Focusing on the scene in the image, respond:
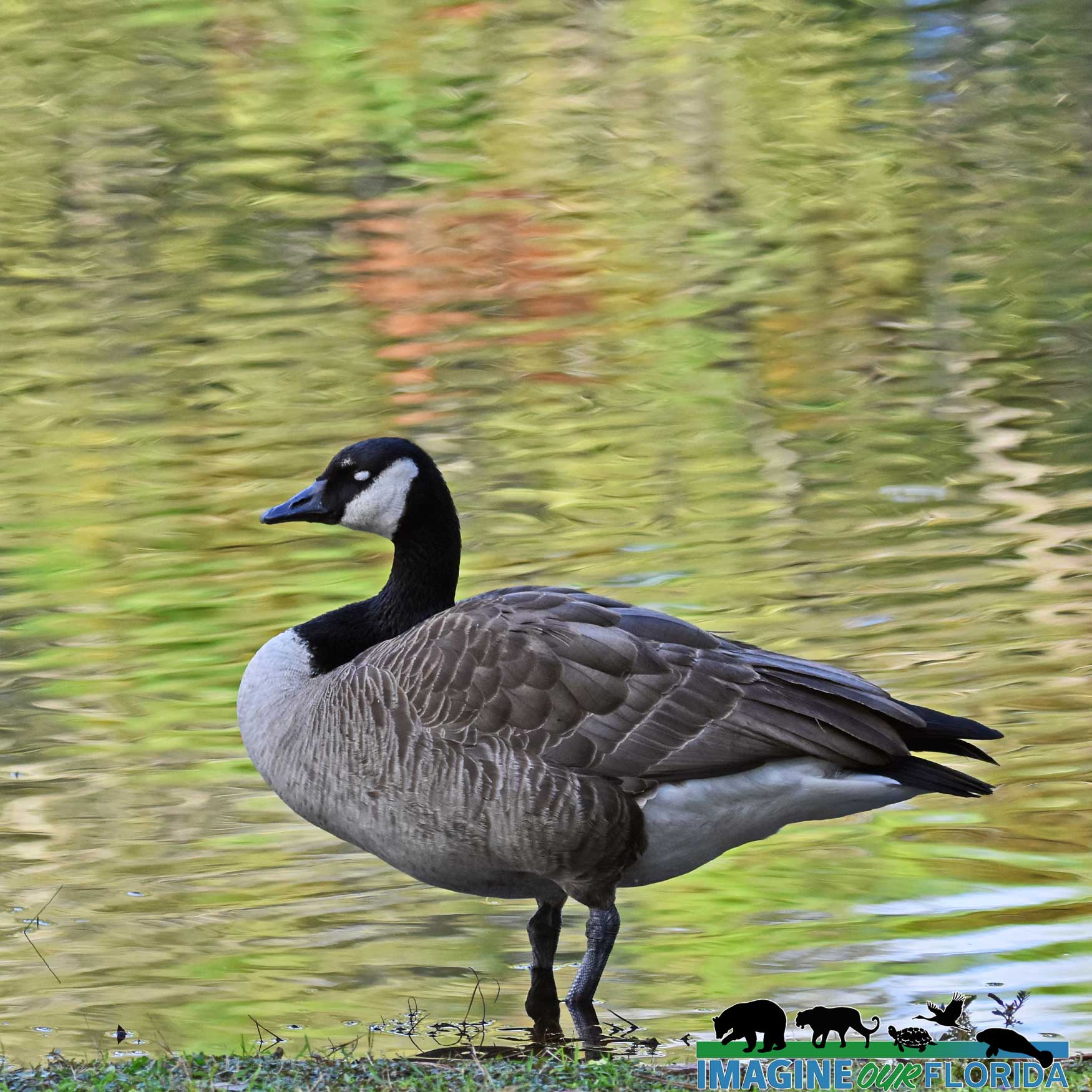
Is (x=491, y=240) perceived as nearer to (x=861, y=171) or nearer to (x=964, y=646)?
(x=861, y=171)

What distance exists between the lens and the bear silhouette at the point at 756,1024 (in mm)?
5594

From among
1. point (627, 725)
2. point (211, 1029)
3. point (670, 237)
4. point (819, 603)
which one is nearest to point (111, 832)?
point (211, 1029)

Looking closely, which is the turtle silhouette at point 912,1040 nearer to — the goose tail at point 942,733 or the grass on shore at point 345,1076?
the grass on shore at point 345,1076

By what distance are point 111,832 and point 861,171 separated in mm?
13180

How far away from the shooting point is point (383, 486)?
7156 millimetres

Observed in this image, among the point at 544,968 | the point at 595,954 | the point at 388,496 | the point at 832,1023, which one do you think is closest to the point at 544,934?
the point at 544,968

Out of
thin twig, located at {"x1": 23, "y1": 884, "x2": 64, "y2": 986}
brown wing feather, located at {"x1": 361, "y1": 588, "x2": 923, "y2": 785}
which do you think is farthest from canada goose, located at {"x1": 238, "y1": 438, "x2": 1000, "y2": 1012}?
thin twig, located at {"x1": 23, "y1": 884, "x2": 64, "y2": 986}

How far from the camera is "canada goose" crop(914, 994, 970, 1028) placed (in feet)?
18.8

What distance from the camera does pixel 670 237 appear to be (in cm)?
1758

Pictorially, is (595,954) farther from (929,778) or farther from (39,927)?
(39,927)

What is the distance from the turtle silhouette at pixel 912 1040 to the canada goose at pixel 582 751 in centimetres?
74

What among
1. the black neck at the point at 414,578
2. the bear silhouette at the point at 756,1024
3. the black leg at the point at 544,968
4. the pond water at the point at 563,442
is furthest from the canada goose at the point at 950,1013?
the black neck at the point at 414,578

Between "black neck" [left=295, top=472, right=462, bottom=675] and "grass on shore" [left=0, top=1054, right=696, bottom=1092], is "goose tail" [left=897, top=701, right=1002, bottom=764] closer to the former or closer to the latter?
"grass on shore" [left=0, top=1054, right=696, bottom=1092]

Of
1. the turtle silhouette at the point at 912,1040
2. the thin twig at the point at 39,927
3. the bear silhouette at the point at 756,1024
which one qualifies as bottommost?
the thin twig at the point at 39,927
